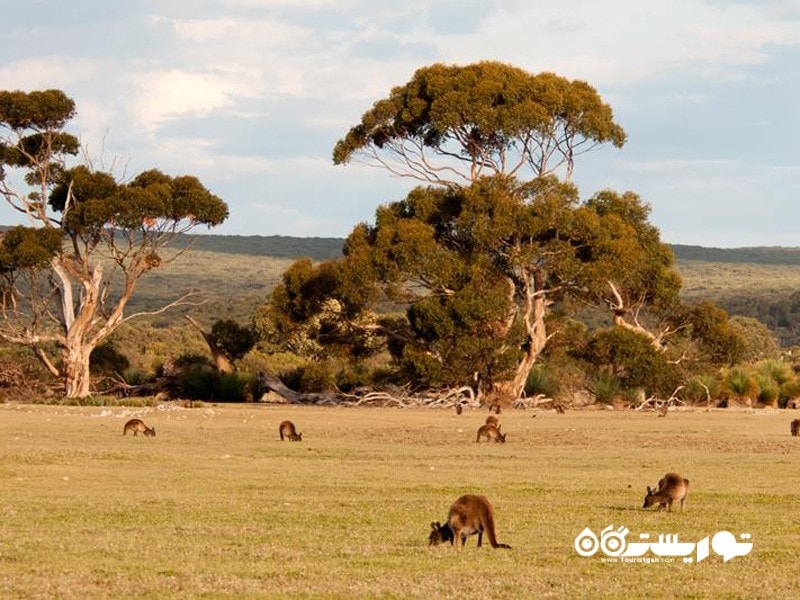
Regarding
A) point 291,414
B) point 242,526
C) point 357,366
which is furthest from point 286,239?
point 242,526

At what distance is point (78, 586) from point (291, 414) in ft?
104

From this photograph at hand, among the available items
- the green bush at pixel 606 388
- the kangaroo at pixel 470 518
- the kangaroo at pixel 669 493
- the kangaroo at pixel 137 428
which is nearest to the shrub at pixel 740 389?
→ the green bush at pixel 606 388

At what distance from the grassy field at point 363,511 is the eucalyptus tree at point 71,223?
15.8 m

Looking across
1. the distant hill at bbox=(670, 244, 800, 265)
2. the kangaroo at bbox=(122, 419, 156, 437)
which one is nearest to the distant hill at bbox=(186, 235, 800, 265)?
the distant hill at bbox=(670, 244, 800, 265)

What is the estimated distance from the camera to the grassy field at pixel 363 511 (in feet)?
37.9

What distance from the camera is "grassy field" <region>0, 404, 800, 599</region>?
11.5 meters

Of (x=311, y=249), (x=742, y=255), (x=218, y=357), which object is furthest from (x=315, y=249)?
(x=218, y=357)

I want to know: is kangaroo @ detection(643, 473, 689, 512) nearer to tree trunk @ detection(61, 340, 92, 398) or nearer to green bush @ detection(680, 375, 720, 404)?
tree trunk @ detection(61, 340, 92, 398)

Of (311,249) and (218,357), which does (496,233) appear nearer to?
(218,357)

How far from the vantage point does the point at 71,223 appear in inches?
1962

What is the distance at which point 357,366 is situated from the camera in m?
57.9

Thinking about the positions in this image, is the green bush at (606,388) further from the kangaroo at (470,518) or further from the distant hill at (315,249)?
the distant hill at (315,249)

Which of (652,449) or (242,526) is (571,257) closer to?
(652,449)

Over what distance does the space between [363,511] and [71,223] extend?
3529 cm
